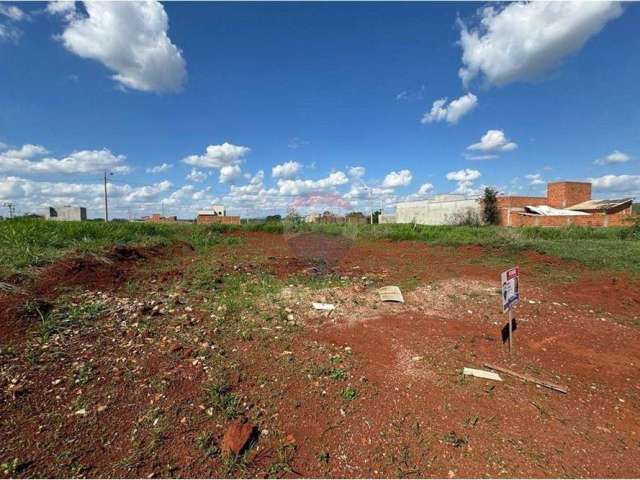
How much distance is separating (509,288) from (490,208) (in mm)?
26703

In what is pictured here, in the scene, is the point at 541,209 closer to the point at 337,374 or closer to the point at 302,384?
the point at 337,374

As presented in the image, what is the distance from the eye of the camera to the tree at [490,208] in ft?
85.0

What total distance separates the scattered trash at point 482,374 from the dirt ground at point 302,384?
6 cm

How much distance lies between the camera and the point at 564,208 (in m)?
30.6

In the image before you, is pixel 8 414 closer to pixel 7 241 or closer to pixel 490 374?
pixel 490 374

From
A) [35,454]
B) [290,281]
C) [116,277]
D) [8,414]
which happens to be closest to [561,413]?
[35,454]

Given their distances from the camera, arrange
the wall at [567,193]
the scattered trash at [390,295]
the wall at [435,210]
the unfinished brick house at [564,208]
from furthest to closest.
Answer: the wall at [567,193]
the wall at [435,210]
the unfinished brick house at [564,208]
the scattered trash at [390,295]

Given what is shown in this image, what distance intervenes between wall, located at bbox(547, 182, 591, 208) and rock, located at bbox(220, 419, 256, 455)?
38.9m

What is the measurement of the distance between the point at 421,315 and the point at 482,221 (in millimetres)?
26059

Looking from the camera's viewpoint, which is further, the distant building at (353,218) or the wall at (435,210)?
the wall at (435,210)

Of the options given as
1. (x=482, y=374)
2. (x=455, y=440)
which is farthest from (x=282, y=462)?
(x=482, y=374)

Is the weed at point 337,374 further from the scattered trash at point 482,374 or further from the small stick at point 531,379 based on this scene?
the small stick at point 531,379

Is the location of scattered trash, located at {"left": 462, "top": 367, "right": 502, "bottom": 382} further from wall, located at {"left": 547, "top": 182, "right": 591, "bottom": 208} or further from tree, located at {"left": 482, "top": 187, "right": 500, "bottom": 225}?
wall, located at {"left": 547, "top": 182, "right": 591, "bottom": 208}

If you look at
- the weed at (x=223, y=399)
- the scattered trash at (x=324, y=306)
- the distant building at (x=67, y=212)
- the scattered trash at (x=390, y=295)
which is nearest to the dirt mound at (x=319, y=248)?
the scattered trash at (x=390, y=295)
